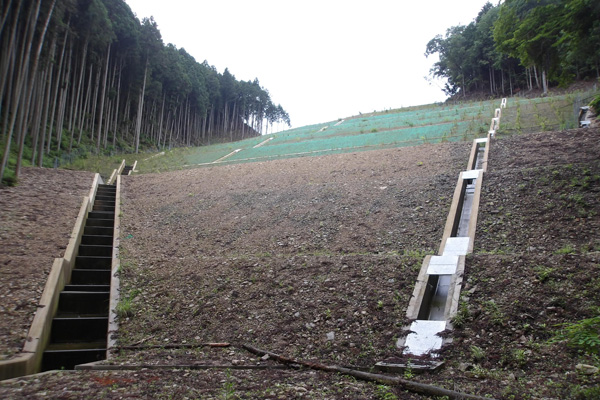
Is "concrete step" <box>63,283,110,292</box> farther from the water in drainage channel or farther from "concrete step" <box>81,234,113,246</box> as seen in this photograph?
the water in drainage channel

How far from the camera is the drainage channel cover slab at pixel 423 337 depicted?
3863mm

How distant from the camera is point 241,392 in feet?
10.4

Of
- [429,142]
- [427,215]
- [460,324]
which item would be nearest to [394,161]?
[429,142]

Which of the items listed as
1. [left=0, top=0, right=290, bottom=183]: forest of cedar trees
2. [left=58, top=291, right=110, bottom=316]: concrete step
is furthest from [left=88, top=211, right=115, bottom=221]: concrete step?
[left=58, top=291, right=110, bottom=316]: concrete step

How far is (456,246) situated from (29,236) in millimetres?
7166

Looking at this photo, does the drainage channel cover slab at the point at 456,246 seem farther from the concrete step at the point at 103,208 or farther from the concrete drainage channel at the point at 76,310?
the concrete step at the point at 103,208

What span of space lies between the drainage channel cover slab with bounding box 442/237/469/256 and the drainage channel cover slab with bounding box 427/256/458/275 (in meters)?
0.24

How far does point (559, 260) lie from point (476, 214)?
2389 mm

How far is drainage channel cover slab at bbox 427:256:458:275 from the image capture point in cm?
531

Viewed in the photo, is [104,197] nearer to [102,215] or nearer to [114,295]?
[102,215]

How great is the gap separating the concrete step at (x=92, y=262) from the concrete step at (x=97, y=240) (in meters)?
1.07

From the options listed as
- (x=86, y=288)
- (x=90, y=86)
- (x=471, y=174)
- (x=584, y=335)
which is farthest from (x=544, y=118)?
(x=90, y=86)

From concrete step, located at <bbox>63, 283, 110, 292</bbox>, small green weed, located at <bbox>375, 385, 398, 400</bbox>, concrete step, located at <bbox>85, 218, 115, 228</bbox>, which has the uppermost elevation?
concrete step, located at <bbox>85, 218, 115, 228</bbox>

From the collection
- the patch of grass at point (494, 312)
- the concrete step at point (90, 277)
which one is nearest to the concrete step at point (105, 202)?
the concrete step at point (90, 277)
